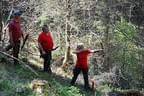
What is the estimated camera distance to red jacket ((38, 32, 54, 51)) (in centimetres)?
787

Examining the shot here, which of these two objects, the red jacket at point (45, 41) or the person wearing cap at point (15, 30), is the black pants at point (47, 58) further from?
the person wearing cap at point (15, 30)

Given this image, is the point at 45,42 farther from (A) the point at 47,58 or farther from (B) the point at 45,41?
(A) the point at 47,58

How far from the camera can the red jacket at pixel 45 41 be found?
25.8 ft

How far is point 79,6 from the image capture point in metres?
11.6

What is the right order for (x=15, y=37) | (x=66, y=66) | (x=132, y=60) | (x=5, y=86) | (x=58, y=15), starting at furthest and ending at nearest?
(x=132, y=60), (x=66, y=66), (x=58, y=15), (x=15, y=37), (x=5, y=86)

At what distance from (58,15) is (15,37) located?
442cm

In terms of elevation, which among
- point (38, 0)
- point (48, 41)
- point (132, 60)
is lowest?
point (132, 60)

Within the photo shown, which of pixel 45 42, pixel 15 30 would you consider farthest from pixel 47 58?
pixel 15 30

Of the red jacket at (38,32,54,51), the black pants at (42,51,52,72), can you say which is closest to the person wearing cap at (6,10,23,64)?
the red jacket at (38,32,54,51)

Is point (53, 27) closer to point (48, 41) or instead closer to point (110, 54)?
point (110, 54)

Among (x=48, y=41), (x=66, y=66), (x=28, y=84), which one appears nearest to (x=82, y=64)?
(x=48, y=41)

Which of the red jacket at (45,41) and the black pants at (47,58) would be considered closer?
the red jacket at (45,41)

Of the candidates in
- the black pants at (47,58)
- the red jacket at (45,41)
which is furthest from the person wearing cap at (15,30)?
the black pants at (47,58)

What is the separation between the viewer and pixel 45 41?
7.93 m
